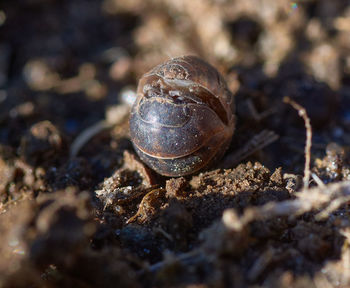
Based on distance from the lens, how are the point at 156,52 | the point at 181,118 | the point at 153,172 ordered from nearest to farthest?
the point at 181,118
the point at 153,172
the point at 156,52

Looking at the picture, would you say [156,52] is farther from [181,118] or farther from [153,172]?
[181,118]

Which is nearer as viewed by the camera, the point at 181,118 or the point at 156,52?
the point at 181,118

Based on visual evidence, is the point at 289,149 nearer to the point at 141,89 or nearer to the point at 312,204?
the point at 312,204

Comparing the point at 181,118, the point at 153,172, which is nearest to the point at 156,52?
the point at 153,172

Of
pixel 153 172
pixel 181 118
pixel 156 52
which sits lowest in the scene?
pixel 153 172

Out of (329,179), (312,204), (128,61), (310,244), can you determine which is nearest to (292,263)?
(310,244)

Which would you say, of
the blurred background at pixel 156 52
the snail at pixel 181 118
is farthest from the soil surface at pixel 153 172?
the snail at pixel 181 118
